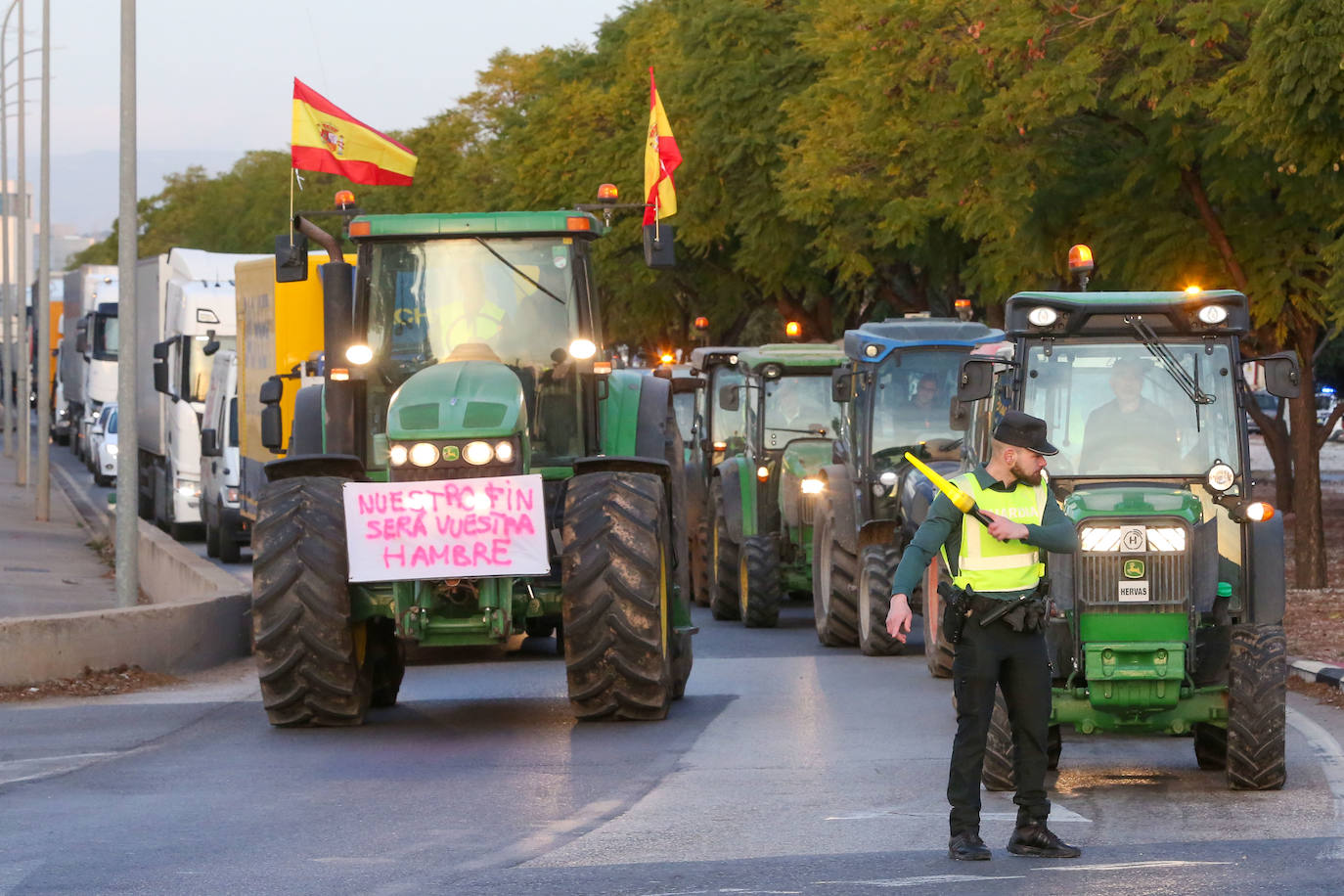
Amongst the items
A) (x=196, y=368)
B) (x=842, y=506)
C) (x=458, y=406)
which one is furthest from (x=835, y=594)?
(x=196, y=368)

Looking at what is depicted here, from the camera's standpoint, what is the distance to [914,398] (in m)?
19.2

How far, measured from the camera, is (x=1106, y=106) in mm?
24109

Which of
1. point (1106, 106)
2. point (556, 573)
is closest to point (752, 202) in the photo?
point (1106, 106)

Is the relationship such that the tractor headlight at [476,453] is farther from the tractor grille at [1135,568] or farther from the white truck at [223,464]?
the white truck at [223,464]

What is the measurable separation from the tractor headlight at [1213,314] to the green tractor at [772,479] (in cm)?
949

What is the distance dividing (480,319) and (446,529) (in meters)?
2.09

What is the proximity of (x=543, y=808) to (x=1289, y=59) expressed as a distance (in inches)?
393

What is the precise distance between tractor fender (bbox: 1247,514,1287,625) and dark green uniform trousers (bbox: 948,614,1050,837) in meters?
2.29

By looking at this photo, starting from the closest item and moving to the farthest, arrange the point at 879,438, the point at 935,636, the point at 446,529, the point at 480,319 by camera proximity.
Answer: the point at 446,529 → the point at 480,319 → the point at 935,636 → the point at 879,438

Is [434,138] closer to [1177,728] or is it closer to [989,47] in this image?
[989,47]

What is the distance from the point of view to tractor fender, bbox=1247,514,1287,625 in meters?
11.1

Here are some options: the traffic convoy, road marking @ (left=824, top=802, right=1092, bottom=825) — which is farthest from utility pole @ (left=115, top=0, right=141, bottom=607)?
road marking @ (left=824, top=802, right=1092, bottom=825)

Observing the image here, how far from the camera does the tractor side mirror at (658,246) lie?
14.2 meters

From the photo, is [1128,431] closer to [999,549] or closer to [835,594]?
[999,549]
